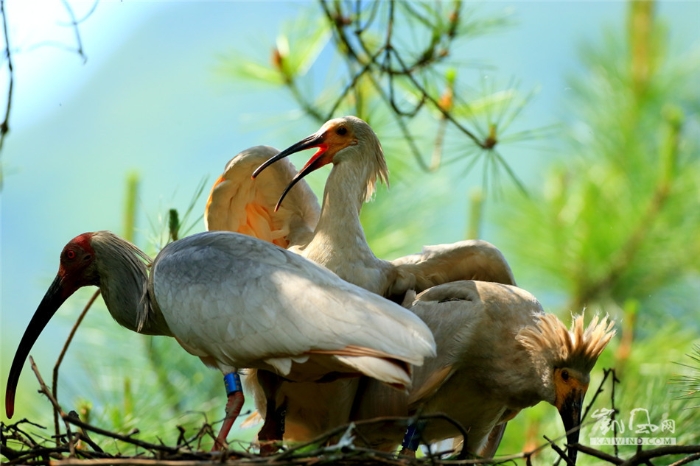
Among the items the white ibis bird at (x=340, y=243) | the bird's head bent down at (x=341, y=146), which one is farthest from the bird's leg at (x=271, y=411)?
the bird's head bent down at (x=341, y=146)

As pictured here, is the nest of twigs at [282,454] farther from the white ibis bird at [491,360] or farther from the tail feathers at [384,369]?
the white ibis bird at [491,360]

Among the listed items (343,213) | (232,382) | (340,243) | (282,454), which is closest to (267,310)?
(232,382)

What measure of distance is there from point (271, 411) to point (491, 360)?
43.4 inches

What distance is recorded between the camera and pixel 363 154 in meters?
4.97

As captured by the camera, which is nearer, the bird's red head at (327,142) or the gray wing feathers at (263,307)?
the gray wing feathers at (263,307)

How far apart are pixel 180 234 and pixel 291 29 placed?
2.86m

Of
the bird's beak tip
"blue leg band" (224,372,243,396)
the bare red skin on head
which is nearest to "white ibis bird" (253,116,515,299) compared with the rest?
"blue leg band" (224,372,243,396)

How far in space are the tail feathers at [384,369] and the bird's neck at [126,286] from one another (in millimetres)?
1211

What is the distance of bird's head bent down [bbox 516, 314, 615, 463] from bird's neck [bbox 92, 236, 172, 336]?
1.77 meters

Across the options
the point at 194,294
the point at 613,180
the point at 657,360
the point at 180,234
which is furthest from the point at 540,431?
the point at 613,180

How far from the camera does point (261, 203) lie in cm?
536

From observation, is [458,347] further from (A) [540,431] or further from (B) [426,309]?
(A) [540,431]

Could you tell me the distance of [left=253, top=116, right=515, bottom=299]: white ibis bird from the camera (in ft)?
15.5

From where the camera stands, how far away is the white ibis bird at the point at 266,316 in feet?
12.1
